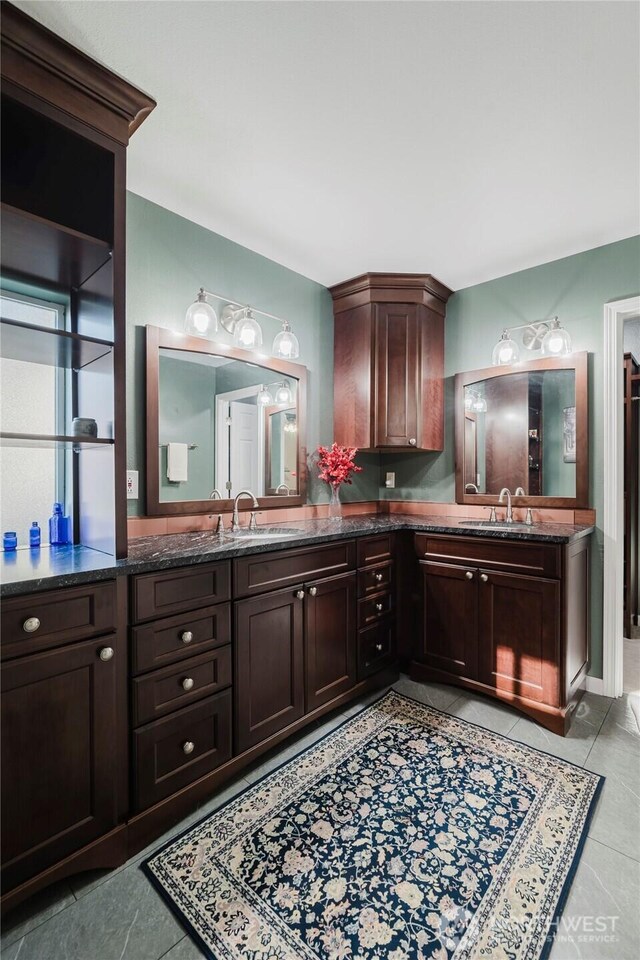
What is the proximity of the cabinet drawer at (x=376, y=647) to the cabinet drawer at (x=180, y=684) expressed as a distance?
933mm

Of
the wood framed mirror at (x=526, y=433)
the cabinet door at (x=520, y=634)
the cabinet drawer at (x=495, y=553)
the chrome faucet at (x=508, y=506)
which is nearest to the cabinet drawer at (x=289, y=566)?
the cabinet drawer at (x=495, y=553)

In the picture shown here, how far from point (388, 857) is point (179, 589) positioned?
115 centimetres

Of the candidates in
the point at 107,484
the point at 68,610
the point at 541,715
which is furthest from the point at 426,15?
the point at 541,715

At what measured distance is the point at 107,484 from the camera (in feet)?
5.30

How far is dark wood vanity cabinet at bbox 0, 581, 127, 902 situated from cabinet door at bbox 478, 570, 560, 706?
184 cm

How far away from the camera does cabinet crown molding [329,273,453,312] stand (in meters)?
2.97

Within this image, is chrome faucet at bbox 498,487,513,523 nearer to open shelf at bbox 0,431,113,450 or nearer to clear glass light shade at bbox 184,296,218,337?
clear glass light shade at bbox 184,296,218,337

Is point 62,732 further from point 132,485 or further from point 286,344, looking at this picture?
point 286,344

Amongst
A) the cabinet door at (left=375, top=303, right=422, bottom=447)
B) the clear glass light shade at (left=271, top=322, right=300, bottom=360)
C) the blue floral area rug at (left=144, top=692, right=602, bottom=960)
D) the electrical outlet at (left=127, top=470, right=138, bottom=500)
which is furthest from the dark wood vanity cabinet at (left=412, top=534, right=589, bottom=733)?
the electrical outlet at (left=127, top=470, right=138, bottom=500)

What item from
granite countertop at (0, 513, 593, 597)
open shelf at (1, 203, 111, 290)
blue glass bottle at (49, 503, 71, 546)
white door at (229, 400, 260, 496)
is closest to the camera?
granite countertop at (0, 513, 593, 597)

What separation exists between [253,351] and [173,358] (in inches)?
21.1

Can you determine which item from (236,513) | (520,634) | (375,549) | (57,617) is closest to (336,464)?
(375,549)

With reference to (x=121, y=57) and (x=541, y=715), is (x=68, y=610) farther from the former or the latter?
(x=541, y=715)

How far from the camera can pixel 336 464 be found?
2945 millimetres
